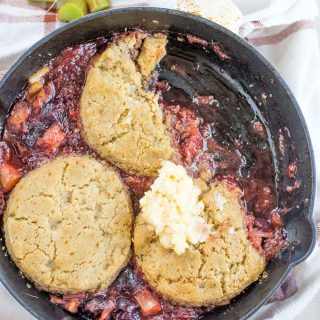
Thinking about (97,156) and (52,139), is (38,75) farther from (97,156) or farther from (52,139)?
(97,156)

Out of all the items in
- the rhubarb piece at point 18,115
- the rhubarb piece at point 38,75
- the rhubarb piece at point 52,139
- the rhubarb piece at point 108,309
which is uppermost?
the rhubarb piece at point 38,75

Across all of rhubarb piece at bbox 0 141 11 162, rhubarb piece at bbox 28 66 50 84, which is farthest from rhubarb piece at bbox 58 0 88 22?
rhubarb piece at bbox 0 141 11 162

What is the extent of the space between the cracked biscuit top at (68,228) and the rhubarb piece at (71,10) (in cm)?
113

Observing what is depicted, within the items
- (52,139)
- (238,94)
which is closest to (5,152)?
(52,139)

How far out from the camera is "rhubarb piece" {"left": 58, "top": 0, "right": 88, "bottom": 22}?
420 centimetres

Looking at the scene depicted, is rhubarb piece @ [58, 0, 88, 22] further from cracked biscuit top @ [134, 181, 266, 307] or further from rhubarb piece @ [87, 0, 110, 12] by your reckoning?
A: cracked biscuit top @ [134, 181, 266, 307]

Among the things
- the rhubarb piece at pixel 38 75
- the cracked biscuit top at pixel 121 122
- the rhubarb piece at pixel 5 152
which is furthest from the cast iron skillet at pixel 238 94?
the cracked biscuit top at pixel 121 122

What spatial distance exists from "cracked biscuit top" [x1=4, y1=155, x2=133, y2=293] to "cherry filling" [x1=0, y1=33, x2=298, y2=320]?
0.37 ft

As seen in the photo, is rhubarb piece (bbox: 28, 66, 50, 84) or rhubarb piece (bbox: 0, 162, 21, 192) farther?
rhubarb piece (bbox: 28, 66, 50, 84)

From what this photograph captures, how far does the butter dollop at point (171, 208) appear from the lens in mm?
3504

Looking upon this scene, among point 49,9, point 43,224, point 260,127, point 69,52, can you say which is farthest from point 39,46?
point 260,127

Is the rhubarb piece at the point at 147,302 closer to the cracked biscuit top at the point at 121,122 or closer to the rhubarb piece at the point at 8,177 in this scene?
the cracked biscuit top at the point at 121,122

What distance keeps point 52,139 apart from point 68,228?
0.56 m

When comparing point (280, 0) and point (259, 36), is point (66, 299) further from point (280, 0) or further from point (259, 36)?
point (280, 0)
